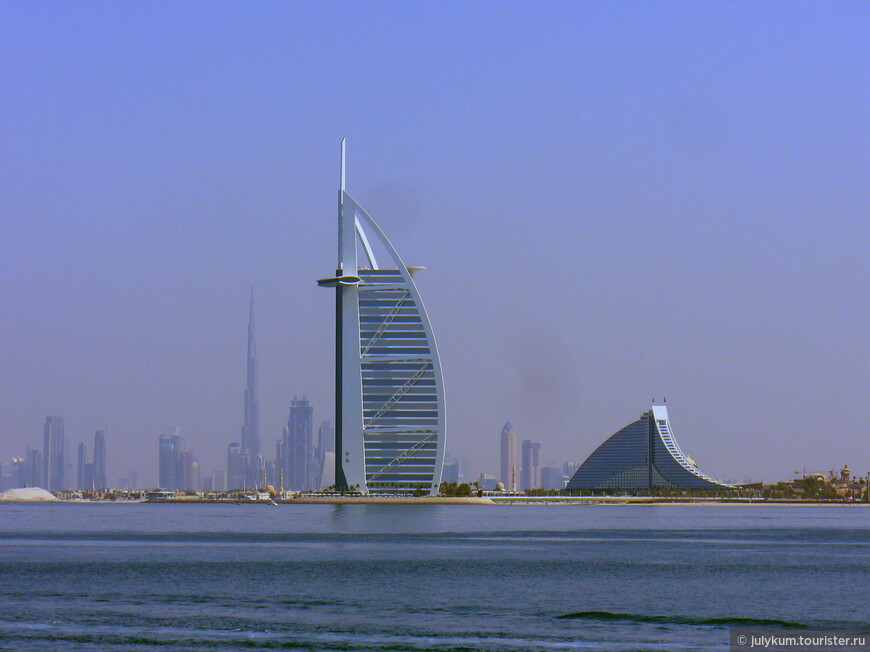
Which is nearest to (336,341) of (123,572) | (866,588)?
(123,572)

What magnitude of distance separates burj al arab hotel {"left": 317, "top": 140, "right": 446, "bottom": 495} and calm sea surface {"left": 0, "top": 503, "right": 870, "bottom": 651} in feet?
239

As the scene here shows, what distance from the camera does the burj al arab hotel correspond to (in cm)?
16125

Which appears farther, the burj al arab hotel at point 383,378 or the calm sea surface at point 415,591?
the burj al arab hotel at point 383,378

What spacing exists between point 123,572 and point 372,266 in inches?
4274

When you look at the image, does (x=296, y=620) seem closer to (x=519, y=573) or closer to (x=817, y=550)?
(x=519, y=573)

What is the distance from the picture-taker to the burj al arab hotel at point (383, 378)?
16125cm

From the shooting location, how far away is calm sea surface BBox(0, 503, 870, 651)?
38.3 metres

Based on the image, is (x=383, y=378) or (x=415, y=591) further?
(x=383, y=378)

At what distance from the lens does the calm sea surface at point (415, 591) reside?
38.3 meters

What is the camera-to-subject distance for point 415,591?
50219 mm

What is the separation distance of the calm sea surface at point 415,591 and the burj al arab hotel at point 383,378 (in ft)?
239

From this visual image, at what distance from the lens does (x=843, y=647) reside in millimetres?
35500

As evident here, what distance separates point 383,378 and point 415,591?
111361mm

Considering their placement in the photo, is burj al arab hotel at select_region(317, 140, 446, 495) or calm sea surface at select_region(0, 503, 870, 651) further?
burj al arab hotel at select_region(317, 140, 446, 495)
